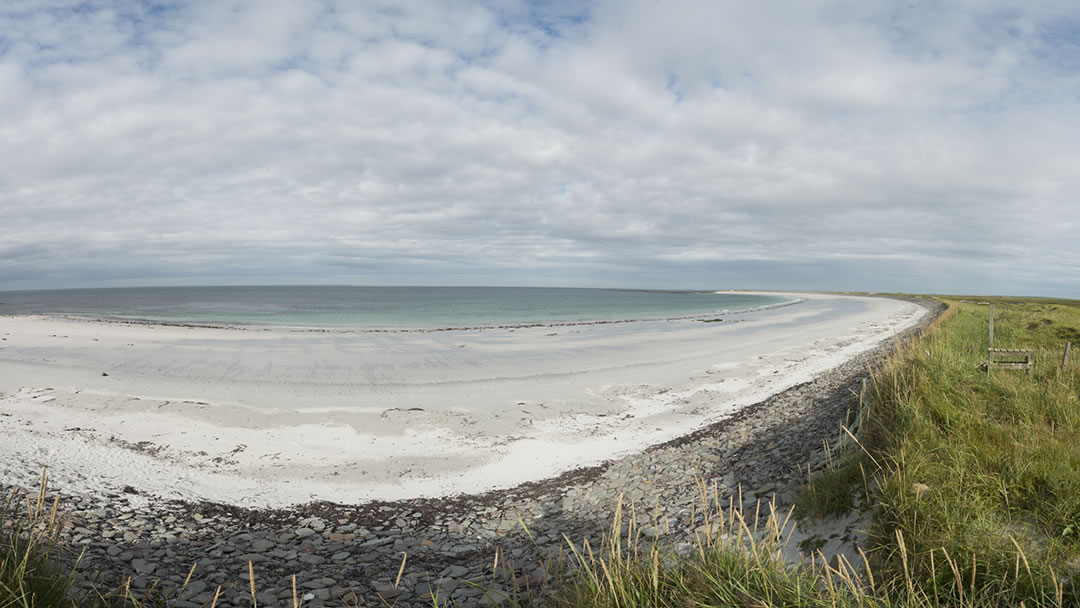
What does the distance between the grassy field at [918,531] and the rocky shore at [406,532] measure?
0.60 meters

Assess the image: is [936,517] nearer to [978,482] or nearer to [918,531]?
[918,531]

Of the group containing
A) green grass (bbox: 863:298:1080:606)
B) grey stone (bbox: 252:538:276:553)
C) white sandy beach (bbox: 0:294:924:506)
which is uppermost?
green grass (bbox: 863:298:1080:606)

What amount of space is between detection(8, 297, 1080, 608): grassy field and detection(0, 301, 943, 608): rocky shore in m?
0.60

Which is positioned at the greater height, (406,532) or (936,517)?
(936,517)

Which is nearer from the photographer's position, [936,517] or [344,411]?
[936,517]

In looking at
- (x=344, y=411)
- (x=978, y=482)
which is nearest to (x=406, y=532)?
(x=978, y=482)

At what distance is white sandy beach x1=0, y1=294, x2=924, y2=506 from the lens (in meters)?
9.14

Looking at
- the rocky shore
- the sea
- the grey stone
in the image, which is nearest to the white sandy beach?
the rocky shore

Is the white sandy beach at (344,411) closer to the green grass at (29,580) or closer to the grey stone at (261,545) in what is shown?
the grey stone at (261,545)

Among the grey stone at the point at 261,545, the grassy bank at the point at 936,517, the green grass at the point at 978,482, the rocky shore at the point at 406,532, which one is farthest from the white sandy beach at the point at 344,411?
→ the green grass at the point at 978,482

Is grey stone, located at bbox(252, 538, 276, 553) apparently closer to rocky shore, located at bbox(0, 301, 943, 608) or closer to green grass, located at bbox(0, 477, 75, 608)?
rocky shore, located at bbox(0, 301, 943, 608)

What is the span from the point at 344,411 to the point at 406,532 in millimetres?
7092

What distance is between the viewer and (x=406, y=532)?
7266 millimetres

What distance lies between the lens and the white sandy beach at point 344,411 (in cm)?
914
